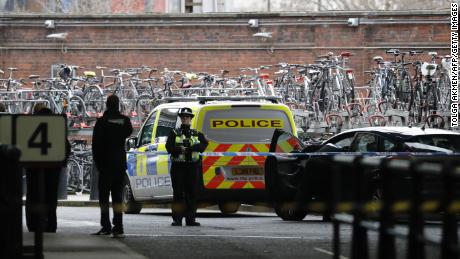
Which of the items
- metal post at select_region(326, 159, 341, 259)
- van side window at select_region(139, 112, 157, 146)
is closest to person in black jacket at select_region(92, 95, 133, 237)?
van side window at select_region(139, 112, 157, 146)

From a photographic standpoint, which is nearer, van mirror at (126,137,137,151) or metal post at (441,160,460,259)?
metal post at (441,160,460,259)

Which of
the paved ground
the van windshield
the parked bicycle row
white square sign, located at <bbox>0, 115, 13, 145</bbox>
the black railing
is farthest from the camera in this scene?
the parked bicycle row

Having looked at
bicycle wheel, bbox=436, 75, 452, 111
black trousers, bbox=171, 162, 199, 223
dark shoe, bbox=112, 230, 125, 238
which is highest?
bicycle wheel, bbox=436, 75, 452, 111

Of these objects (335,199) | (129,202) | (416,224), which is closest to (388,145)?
(129,202)

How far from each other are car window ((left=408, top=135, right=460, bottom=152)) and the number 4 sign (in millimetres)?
9242

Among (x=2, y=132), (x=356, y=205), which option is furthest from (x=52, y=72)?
(x=356, y=205)

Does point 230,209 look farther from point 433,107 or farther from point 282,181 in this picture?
point 433,107

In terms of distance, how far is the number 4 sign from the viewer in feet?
43.8

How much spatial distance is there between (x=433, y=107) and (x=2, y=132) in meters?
19.3

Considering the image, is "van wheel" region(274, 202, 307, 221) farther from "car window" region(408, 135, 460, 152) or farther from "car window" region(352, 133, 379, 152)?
"car window" region(408, 135, 460, 152)

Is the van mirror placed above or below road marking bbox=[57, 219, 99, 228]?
above

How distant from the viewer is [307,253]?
16.6m

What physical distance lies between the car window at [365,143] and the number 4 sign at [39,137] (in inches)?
371

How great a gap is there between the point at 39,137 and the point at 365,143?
9.67 meters
